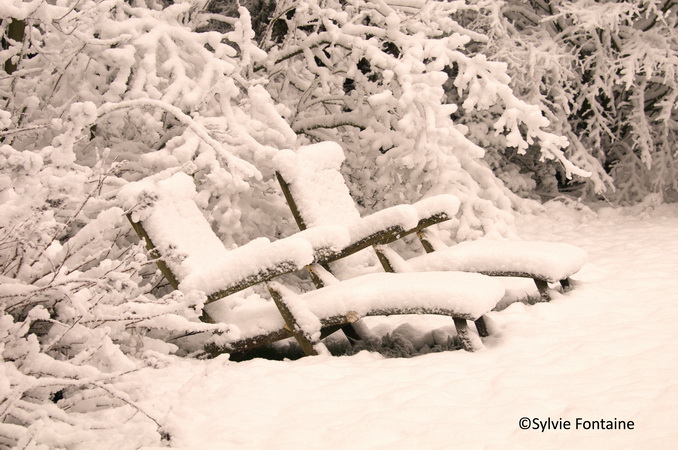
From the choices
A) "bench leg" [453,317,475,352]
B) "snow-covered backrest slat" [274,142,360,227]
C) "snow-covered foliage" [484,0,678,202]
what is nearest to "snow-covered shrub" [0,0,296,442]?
"snow-covered backrest slat" [274,142,360,227]

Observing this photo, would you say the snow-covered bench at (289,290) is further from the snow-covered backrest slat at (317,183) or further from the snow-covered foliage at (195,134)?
the snow-covered backrest slat at (317,183)

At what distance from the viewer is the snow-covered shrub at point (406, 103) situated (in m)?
5.57

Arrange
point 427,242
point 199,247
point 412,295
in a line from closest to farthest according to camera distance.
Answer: point 412,295, point 199,247, point 427,242

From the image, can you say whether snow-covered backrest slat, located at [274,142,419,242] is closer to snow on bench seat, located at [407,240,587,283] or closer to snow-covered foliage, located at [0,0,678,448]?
snow-covered foliage, located at [0,0,678,448]

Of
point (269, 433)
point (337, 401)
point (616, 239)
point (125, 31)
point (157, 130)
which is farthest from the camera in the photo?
point (616, 239)

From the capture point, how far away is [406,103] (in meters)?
5.42

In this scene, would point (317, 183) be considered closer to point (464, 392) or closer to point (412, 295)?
point (412, 295)

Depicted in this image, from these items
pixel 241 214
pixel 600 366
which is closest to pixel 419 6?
pixel 241 214

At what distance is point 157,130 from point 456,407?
3.51 m

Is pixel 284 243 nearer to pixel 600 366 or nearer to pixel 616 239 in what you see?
pixel 600 366

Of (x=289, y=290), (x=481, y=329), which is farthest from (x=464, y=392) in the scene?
(x=289, y=290)

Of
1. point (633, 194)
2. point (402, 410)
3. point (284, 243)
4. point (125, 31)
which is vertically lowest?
point (633, 194)

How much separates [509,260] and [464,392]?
4.81 ft

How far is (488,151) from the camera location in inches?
350
